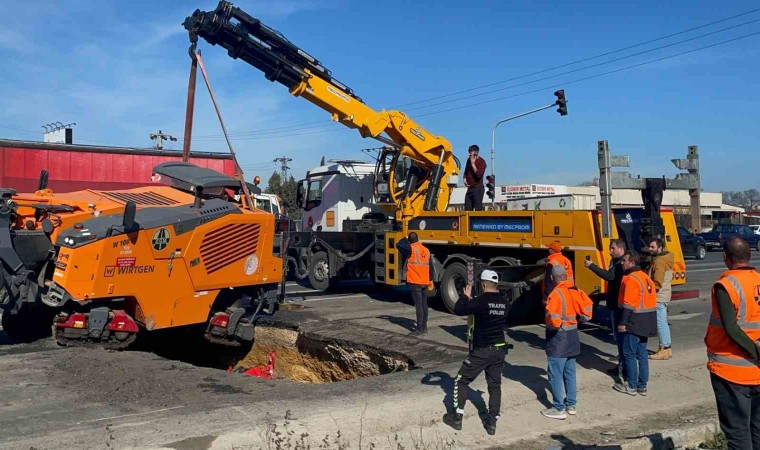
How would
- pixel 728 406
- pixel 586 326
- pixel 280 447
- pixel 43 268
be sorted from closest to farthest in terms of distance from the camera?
1. pixel 728 406
2. pixel 280 447
3. pixel 43 268
4. pixel 586 326

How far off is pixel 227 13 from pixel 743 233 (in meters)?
34.3

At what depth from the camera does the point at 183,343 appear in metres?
9.88

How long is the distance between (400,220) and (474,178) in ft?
6.24

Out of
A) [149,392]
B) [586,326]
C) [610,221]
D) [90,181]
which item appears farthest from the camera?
[90,181]

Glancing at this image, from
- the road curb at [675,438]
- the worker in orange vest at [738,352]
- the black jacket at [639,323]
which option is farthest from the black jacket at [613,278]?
the worker in orange vest at [738,352]

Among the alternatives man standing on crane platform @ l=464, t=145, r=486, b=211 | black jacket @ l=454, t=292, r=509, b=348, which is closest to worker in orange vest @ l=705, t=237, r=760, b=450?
black jacket @ l=454, t=292, r=509, b=348

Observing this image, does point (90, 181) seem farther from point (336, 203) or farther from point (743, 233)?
point (743, 233)

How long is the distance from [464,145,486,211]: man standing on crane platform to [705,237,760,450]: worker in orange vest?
29.8ft

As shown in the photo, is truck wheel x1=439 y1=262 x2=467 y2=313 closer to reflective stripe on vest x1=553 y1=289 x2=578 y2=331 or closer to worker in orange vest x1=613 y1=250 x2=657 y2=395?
worker in orange vest x1=613 y1=250 x2=657 y2=395

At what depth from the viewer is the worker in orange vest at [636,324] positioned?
6.82 m

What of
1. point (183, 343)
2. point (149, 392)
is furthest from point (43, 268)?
point (183, 343)

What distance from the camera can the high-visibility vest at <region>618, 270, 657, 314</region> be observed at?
268 inches

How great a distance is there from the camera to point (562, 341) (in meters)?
6.17

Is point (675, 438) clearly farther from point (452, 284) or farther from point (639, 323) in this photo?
point (452, 284)
